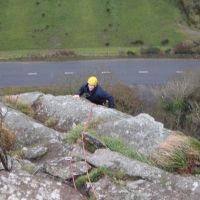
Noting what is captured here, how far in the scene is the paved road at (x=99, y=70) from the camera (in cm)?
4206

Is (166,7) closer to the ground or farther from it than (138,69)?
farther from it

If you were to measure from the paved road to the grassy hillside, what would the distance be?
554 cm

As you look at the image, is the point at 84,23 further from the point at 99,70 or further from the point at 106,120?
the point at 106,120

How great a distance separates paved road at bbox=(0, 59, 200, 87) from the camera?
4206 cm

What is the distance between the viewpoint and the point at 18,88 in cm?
3834

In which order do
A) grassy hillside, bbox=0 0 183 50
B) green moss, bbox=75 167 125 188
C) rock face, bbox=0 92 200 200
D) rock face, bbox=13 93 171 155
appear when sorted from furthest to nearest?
1. grassy hillside, bbox=0 0 183 50
2. rock face, bbox=13 93 171 155
3. green moss, bbox=75 167 125 188
4. rock face, bbox=0 92 200 200

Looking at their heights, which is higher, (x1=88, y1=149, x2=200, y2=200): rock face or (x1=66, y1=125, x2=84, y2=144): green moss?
(x1=66, y1=125, x2=84, y2=144): green moss

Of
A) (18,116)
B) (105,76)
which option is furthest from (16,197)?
(105,76)

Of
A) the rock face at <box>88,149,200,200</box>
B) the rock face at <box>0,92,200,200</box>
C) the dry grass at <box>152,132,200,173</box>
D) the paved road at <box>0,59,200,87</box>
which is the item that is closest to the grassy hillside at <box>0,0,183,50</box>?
the paved road at <box>0,59,200,87</box>

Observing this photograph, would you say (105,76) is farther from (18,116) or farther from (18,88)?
(18,116)

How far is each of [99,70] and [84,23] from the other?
14.3 metres

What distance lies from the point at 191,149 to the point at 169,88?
2767cm

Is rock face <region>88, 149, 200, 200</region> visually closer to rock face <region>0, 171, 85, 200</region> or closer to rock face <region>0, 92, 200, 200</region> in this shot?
rock face <region>0, 92, 200, 200</region>

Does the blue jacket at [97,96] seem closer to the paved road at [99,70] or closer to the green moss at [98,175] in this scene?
the green moss at [98,175]
